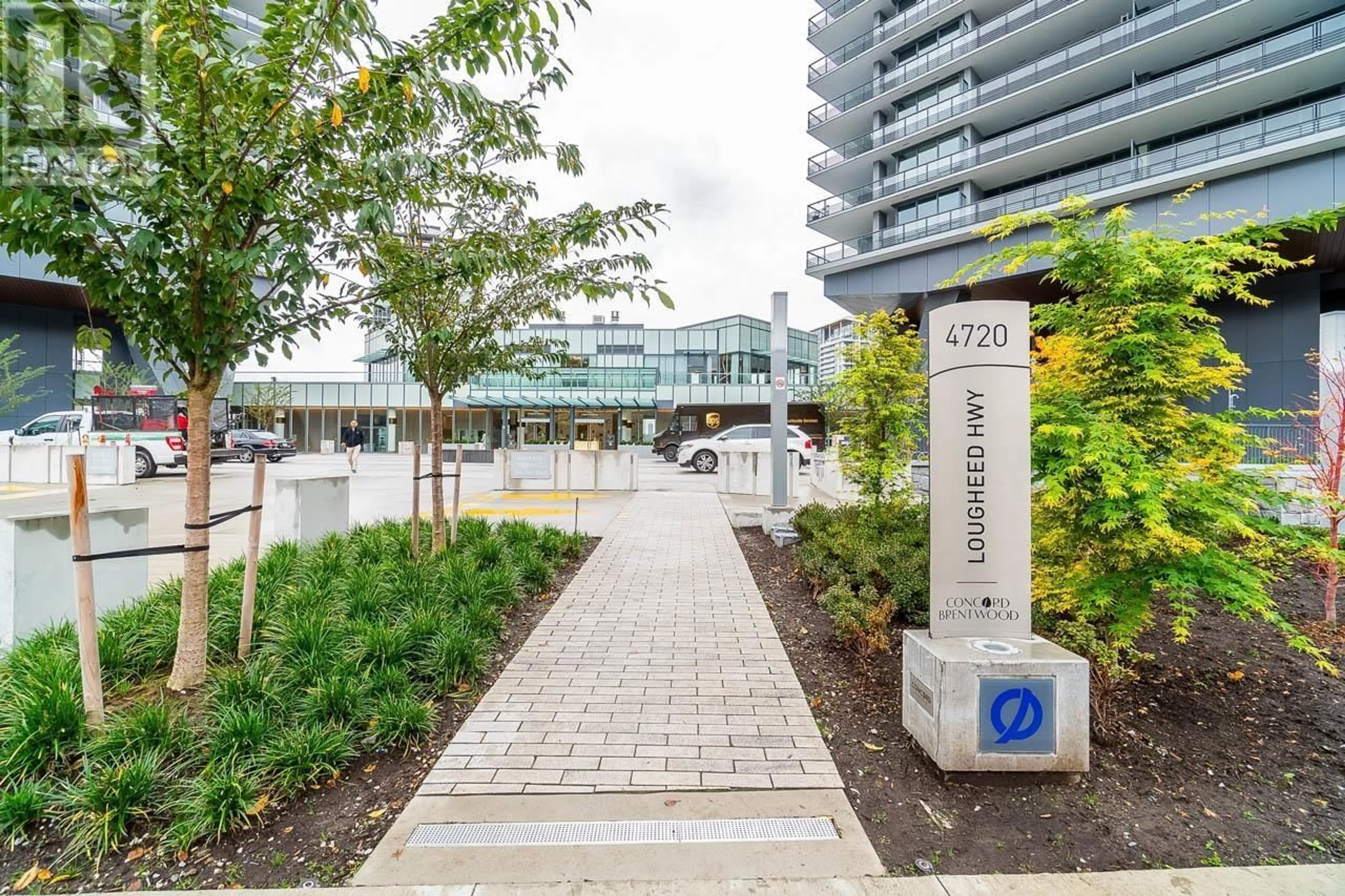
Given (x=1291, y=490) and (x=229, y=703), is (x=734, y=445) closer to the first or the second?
(x=1291, y=490)

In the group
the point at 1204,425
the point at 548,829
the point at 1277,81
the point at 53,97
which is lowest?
the point at 548,829

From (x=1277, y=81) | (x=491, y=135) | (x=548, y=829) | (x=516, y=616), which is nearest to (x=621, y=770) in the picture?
(x=548, y=829)

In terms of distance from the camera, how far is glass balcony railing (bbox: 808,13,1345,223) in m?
17.1

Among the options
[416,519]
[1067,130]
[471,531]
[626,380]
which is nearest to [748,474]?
[471,531]

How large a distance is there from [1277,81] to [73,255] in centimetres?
2816

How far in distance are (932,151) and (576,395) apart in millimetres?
25300

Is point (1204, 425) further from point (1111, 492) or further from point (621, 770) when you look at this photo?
point (621, 770)

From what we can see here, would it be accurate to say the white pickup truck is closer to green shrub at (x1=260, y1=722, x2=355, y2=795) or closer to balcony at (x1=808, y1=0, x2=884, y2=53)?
green shrub at (x1=260, y1=722, x2=355, y2=795)

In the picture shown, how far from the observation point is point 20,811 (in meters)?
2.44

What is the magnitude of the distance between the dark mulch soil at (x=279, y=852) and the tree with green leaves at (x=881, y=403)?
21.7 ft

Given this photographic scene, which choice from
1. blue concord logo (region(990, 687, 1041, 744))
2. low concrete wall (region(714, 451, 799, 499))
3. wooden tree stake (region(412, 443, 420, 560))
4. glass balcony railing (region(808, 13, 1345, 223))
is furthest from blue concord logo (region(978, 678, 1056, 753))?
glass balcony railing (region(808, 13, 1345, 223))

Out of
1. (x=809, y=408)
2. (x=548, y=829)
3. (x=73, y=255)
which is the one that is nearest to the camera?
(x=548, y=829)

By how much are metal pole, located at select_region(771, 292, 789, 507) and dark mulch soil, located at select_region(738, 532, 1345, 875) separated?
563cm

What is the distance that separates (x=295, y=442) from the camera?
42094 millimetres
